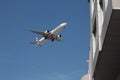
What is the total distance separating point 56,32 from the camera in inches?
3526

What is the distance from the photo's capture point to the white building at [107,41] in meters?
21.1

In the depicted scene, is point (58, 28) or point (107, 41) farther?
point (58, 28)

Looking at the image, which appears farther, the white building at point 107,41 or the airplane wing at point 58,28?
the airplane wing at point 58,28

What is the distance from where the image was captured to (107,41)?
23.7 m

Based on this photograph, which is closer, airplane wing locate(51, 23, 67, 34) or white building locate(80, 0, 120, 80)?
white building locate(80, 0, 120, 80)

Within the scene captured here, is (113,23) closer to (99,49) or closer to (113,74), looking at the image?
(99,49)

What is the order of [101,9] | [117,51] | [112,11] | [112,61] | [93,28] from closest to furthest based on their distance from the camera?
1. [112,11]
2. [117,51]
3. [112,61]
4. [101,9]
5. [93,28]

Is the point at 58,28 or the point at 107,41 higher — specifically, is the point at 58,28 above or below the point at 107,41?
below

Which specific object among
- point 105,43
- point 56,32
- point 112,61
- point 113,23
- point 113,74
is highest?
point 113,23

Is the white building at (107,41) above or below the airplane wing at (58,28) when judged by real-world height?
above

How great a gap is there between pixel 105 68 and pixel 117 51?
3651 millimetres

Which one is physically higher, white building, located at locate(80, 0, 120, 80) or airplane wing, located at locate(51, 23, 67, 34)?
white building, located at locate(80, 0, 120, 80)

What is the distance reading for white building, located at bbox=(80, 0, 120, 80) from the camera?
69.2 ft

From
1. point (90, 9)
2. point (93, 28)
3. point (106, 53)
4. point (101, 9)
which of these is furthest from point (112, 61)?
point (90, 9)
